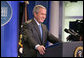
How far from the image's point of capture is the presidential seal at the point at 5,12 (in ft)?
12.7

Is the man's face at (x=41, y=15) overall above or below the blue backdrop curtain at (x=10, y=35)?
above

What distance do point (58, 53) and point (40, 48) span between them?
20 cm

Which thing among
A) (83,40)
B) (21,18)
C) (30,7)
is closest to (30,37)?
(83,40)

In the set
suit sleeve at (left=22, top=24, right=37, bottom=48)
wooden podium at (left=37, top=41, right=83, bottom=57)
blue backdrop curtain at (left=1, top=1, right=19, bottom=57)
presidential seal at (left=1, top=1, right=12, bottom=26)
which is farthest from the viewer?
blue backdrop curtain at (left=1, top=1, right=19, bottom=57)

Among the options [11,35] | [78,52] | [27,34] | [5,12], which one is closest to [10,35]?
[11,35]

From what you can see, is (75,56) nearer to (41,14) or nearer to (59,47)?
(59,47)

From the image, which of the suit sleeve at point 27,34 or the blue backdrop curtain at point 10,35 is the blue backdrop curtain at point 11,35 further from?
the suit sleeve at point 27,34

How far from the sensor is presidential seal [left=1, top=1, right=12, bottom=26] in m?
3.87

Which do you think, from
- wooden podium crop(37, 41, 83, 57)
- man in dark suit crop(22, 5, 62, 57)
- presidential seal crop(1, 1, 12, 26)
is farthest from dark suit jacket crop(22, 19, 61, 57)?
presidential seal crop(1, 1, 12, 26)

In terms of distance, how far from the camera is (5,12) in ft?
12.7

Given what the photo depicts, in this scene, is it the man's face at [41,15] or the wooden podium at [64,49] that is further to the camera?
the man's face at [41,15]

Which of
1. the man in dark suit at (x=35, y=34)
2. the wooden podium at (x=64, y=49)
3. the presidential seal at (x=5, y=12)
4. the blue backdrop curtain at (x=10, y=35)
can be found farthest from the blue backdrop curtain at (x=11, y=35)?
the wooden podium at (x=64, y=49)

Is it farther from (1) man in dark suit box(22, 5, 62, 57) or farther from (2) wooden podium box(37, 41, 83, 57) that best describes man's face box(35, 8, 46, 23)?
(2) wooden podium box(37, 41, 83, 57)

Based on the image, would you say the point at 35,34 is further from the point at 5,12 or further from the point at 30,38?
the point at 5,12
